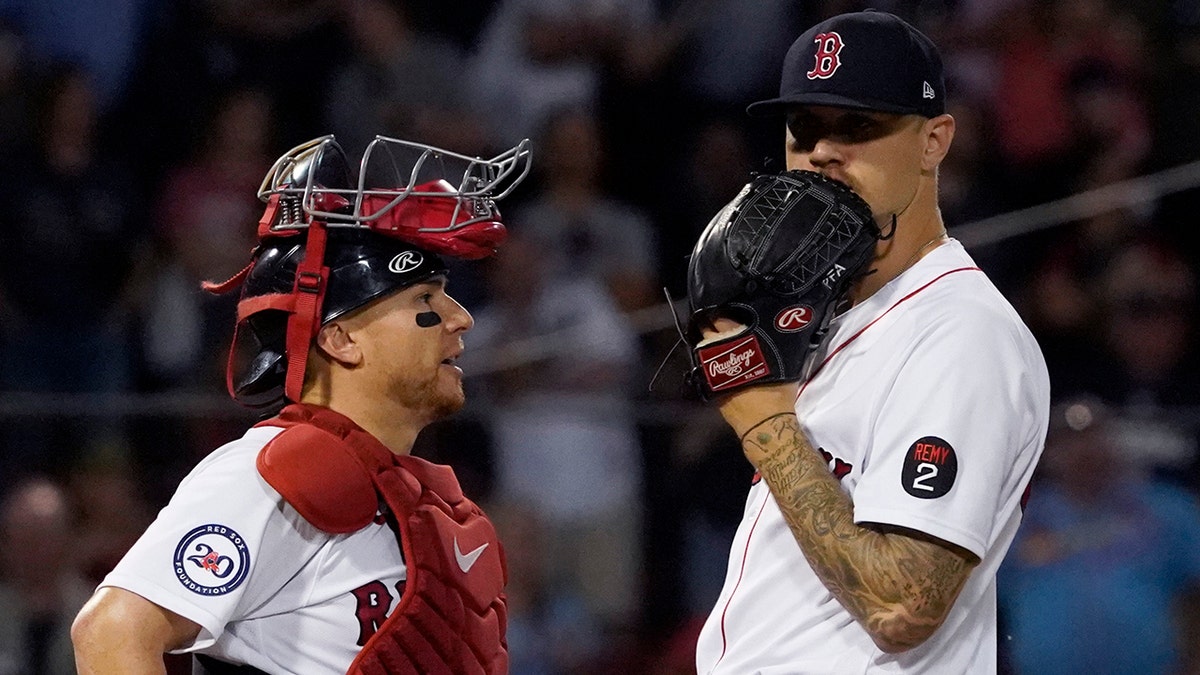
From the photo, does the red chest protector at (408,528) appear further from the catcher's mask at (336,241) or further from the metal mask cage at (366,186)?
the metal mask cage at (366,186)

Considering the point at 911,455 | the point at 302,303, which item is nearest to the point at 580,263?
the point at 302,303

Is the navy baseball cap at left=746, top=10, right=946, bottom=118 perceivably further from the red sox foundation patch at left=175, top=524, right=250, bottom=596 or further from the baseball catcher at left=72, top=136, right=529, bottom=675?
the red sox foundation patch at left=175, top=524, right=250, bottom=596

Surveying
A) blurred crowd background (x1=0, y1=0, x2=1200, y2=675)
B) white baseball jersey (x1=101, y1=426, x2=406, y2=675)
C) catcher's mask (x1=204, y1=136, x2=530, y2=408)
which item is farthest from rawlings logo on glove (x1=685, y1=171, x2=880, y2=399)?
blurred crowd background (x1=0, y1=0, x2=1200, y2=675)

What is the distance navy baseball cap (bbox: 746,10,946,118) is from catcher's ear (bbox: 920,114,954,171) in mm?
16

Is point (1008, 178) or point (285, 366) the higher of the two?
point (285, 366)

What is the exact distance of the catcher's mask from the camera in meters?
2.33

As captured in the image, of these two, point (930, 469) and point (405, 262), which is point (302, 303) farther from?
point (930, 469)

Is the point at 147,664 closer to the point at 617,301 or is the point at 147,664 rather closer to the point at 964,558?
the point at 964,558

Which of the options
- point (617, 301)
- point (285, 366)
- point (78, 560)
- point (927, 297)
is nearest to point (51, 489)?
point (78, 560)

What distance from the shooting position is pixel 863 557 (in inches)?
75.7

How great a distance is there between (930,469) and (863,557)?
0.46ft

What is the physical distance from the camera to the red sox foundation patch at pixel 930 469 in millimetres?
1918

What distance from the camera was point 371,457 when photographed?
7.53 feet

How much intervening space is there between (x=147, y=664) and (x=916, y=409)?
1.07 metres
